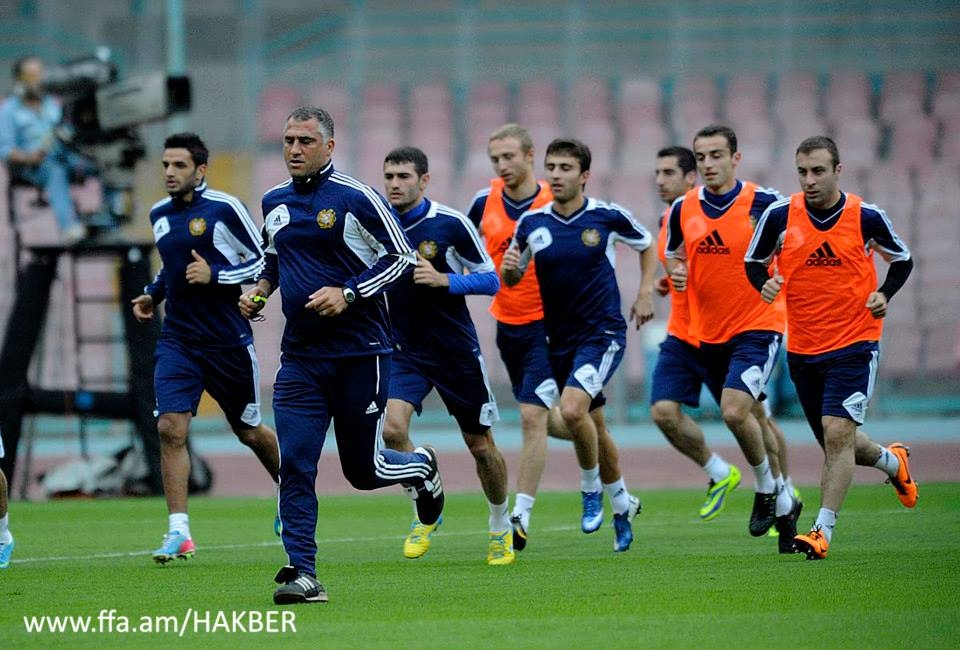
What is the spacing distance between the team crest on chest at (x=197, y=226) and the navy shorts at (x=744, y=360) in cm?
350

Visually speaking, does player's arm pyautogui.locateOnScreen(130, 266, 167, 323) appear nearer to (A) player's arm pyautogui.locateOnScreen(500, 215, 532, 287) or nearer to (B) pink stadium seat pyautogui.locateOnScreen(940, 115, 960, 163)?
(A) player's arm pyautogui.locateOnScreen(500, 215, 532, 287)

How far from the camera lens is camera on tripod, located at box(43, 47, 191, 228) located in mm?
15391

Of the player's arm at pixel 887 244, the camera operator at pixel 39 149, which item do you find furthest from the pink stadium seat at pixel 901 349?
the player's arm at pixel 887 244

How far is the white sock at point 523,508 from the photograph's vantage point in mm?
10898

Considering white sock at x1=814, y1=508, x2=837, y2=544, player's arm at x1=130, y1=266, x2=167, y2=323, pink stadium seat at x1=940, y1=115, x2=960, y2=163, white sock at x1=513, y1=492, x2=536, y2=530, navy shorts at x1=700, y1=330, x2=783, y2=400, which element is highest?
pink stadium seat at x1=940, y1=115, x2=960, y2=163

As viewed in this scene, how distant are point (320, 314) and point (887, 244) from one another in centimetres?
379

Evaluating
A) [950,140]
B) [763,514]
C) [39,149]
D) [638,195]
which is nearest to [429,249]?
[763,514]

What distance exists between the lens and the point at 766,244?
10.2 metres

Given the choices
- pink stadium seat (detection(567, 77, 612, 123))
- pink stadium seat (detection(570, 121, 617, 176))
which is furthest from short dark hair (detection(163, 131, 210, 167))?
pink stadium seat (detection(567, 77, 612, 123))

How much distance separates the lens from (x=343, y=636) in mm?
6836

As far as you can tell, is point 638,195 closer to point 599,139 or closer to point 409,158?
point 599,139

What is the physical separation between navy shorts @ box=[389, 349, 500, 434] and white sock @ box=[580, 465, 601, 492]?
121cm

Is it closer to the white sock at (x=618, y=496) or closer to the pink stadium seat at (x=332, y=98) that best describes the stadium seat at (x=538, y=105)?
the pink stadium seat at (x=332, y=98)

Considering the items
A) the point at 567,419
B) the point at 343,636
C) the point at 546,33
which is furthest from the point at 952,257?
the point at 343,636
